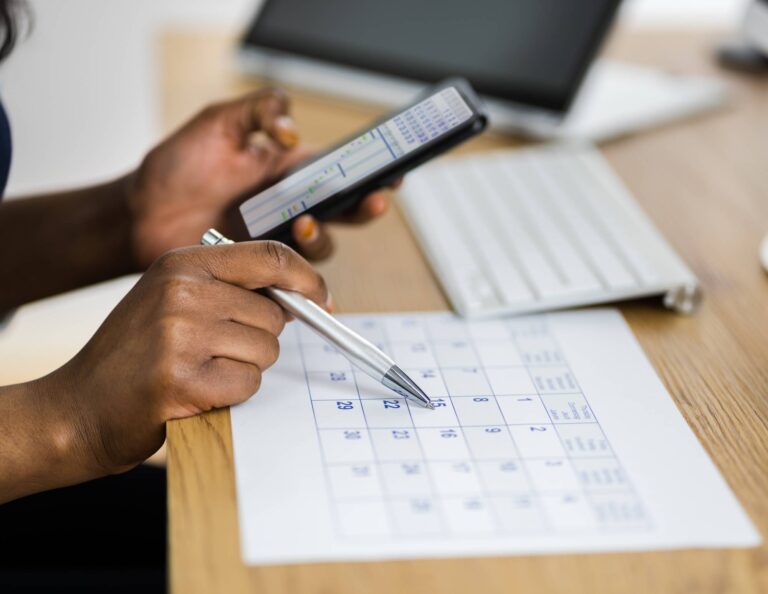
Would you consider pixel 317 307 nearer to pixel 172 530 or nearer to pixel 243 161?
pixel 172 530

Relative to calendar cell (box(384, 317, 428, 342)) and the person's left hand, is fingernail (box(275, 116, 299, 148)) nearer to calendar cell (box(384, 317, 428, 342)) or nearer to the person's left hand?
the person's left hand

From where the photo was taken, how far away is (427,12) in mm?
1104

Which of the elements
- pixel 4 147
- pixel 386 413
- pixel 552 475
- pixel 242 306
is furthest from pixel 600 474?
pixel 4 147

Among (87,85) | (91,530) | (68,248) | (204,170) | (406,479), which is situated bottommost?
(87,85)

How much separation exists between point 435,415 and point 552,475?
0.08 m

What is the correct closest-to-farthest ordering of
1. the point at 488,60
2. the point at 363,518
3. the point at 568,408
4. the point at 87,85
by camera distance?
the point at 363,518 → the point at 568,408 → the point at 488,60 → the point at 87,85

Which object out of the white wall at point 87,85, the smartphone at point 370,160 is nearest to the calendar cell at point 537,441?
the smartphone at point 370,160

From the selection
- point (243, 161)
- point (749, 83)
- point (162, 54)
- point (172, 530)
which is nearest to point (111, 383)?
point (172, 530)

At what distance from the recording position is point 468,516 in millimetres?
494

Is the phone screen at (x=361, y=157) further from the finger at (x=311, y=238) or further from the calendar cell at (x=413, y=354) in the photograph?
the calendar cell at (x=413, y=354)

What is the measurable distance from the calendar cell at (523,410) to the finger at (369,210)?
0.25 meters

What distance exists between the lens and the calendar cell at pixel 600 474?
522mm

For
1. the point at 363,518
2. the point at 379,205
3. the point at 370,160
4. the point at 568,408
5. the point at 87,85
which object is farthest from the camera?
the point at 87,85

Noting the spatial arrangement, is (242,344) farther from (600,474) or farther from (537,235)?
(537,235)
